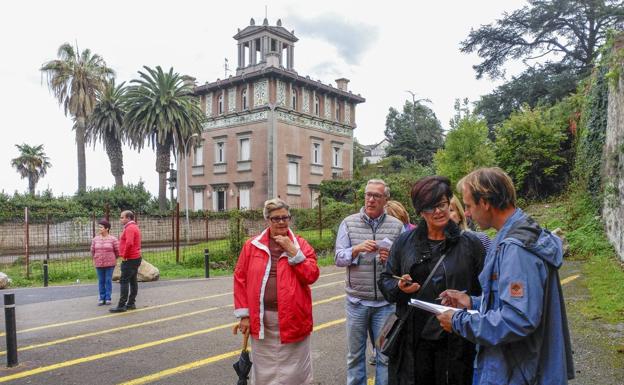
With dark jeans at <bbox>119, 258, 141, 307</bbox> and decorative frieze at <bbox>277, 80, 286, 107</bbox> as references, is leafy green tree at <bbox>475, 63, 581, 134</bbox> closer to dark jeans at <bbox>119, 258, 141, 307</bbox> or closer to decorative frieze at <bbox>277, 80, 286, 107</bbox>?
decorative frieze at <bbox>277, 80, 286, 107</bbox>

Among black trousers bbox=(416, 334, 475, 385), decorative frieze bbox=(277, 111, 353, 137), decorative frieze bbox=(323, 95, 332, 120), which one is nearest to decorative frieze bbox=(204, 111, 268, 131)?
decorative frieze bbox=(277, 111, 353, 137)

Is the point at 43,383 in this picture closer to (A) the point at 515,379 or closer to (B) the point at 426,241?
(B) the point at 426,241

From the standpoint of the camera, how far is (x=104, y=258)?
33.7 ft

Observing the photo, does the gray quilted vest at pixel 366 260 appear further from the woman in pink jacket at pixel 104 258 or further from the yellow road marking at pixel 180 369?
the woman in pink jacket at pixel 104 258

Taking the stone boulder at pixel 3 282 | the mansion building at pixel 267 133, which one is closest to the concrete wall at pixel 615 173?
the stone boulder at pixel 3 282

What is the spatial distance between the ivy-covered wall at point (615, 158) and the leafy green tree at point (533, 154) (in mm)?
7174

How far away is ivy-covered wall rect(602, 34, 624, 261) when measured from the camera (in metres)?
11.2

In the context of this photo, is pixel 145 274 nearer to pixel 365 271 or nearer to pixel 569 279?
pixel 569 279

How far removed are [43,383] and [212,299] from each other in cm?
541

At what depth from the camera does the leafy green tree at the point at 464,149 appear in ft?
79.6

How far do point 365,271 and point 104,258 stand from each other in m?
7.67

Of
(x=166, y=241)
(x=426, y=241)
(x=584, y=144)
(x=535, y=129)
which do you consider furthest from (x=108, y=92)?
(x=426, y=241)

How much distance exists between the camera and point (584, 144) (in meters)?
16.4

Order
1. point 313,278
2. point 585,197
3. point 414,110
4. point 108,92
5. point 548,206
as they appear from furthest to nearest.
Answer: point 414,110
point 108,92
point 548,206
point 585,197
point 313,278
